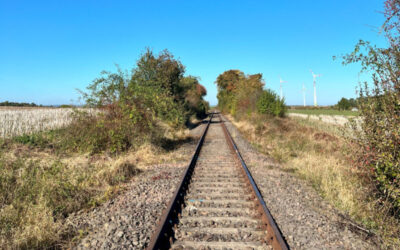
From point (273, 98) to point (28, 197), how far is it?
20307mm

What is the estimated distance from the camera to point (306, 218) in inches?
183

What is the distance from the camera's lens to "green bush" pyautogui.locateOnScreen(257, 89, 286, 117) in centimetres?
2200

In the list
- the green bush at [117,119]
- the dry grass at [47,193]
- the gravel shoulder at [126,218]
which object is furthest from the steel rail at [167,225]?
the green bush at [117,119]

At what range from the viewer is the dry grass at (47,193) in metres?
3.83

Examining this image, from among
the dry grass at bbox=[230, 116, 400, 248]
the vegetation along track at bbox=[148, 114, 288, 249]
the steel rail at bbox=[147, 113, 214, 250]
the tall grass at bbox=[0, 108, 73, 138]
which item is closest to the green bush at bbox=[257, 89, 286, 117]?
the dry grass at bbox=[230, 116, 400, 248]

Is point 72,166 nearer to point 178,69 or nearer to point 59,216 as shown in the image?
point 59,216

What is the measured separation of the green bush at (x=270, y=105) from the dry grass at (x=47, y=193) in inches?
607

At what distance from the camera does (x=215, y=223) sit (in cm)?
432

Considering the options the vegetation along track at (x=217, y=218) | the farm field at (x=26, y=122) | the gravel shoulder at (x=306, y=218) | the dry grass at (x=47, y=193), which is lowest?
the gravel shoulder at (x=306, y=218)

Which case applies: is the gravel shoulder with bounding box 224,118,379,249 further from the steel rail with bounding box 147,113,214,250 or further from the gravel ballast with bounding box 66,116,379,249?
the steel rail with bounding box 147,113,214,250

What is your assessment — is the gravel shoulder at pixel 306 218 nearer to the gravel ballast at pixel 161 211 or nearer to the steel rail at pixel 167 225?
the gravel ballast at pixel 161 211

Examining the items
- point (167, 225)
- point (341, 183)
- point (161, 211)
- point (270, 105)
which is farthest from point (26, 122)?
point (270, 105)

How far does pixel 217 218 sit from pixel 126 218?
1.55m

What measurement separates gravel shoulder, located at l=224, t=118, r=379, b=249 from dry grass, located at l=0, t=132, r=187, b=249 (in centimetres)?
339
